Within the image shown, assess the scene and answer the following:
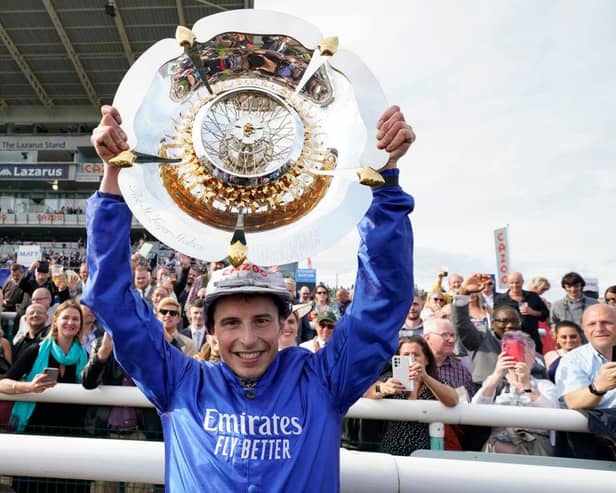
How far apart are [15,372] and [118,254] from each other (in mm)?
2057

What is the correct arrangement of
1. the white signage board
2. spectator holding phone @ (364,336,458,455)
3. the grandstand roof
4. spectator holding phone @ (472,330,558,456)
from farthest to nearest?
the grandstand roof, the white signage board, spectator holding phone @ (472,330,558,456), spectator holding phone @ (364,336,458,455)

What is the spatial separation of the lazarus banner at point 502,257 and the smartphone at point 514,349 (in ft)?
15.8

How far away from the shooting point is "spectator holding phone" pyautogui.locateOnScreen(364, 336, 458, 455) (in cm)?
243

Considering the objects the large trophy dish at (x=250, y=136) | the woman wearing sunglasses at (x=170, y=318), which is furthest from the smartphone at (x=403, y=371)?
the woman wearing sunglasses at (x=170, y=318)

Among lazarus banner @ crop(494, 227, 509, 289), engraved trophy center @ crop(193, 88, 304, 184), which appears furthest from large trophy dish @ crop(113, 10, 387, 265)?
lazarus banner @ crop(494, 227, 509, 289)

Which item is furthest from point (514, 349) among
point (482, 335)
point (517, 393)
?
point (482, 335)

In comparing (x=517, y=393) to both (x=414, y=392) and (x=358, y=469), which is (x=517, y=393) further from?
(x=358, y=469)

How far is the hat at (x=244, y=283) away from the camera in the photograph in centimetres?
147

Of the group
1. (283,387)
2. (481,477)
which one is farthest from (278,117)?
(481,477)

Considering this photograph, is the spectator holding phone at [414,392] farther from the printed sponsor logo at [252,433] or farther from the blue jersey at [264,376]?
the printed sponsor logo at [252,433]

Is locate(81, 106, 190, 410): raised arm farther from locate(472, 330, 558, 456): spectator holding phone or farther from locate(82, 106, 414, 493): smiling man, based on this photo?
locate(472, 330, 558, 456): spectator holding phone

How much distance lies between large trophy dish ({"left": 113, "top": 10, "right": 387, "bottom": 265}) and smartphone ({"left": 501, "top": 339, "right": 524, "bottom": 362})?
1755mm

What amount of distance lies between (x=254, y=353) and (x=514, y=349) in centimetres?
183

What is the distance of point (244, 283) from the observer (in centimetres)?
148
